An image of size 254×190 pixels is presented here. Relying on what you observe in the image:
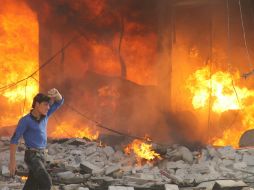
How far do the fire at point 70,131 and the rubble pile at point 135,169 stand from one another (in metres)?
2.87

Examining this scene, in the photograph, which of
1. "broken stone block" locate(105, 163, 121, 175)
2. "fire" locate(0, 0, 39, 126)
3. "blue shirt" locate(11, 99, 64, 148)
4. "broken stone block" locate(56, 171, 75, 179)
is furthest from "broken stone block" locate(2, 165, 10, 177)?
"fire" locate(0, 0, 39, 126)

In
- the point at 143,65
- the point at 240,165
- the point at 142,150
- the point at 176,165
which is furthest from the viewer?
the point at 143,65

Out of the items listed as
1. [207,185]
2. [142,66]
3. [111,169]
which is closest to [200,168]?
[207,185]

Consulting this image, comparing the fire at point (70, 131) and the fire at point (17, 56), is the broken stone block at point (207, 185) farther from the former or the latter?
the fire at point (17, 56)

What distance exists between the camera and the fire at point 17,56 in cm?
1725

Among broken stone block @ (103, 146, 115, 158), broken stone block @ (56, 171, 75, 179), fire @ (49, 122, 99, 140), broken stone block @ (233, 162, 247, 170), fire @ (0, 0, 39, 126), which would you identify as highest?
fire @ (0, 0, 39, 126)

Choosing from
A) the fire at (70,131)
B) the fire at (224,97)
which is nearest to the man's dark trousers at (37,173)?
the fire at (70,131)

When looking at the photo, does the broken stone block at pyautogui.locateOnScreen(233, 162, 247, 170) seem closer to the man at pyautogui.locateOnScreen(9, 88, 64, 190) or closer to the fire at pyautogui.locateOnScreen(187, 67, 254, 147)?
the fire at pyautogui.locateOnScreen(187, 67, 254, 147)

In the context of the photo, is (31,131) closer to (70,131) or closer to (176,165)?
(176,165)

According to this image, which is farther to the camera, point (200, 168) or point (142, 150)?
point (142, 150)

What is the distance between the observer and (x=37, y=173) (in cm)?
673

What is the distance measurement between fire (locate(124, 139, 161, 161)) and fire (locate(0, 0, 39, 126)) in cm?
590

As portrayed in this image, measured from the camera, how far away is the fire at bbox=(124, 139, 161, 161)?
1156 cm

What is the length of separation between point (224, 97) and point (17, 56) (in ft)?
29.0
